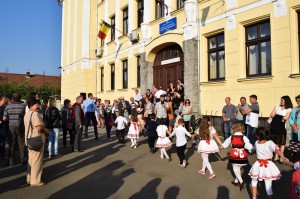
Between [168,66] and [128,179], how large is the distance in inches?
417

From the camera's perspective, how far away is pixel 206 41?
1306 centimetres

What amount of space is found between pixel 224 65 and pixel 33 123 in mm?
8869

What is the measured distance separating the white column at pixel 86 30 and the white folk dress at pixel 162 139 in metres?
17.6

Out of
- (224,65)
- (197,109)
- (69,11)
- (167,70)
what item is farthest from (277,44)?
(69,11)

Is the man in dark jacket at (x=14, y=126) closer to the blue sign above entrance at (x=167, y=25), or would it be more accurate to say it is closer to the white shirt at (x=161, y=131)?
the white shirt at (x=161, y=131)

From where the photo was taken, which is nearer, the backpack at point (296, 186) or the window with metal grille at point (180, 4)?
the backpack at point (296, 186)

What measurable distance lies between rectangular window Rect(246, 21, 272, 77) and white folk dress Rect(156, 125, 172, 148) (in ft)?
16.7

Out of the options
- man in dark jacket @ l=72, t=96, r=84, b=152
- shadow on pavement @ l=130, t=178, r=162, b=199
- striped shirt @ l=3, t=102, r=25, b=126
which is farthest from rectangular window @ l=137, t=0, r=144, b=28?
shadow on pavement @ l=130, t=178, r=162, b=199

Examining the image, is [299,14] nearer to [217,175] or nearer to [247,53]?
[247,53]

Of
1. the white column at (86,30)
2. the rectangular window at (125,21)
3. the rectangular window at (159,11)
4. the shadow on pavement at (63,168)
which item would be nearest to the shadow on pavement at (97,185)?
the shadow on pavement at (63,168)

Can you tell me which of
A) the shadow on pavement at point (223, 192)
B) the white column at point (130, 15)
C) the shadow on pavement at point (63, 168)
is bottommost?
the shadow on pavement at point (223, 192)

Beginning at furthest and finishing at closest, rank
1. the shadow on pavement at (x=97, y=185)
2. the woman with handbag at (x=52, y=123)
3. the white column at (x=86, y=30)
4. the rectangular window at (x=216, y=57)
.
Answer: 1. the white column at (x=86, y=30)
2. the rectangular window at (x=216, y=57)
3. the woman with handbag at (x=52, y=123)
4. the shadow on pavement at (x=97, y=185)

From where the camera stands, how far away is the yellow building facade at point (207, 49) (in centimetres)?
978

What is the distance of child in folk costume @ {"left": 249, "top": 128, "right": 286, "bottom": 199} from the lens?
4715 millimetres
